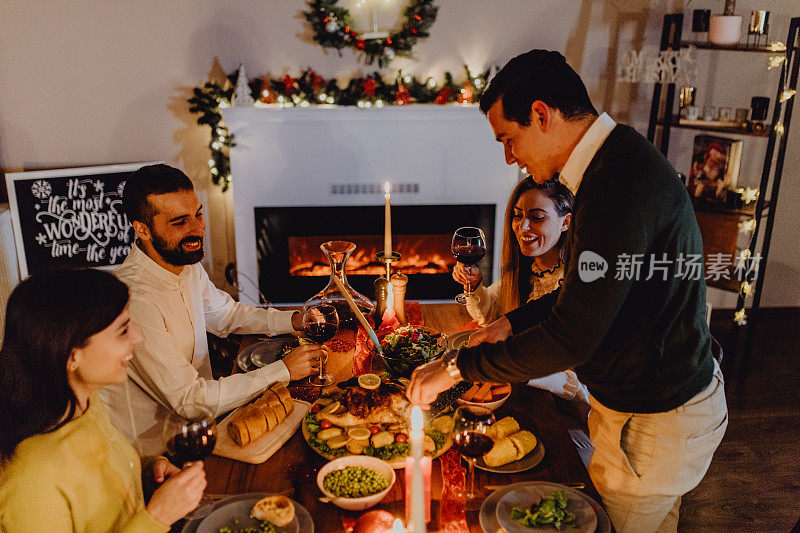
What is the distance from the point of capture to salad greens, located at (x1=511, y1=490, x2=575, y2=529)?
127cm

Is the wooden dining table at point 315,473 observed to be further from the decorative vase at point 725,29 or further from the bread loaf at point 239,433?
the decorative vase at point 725,29

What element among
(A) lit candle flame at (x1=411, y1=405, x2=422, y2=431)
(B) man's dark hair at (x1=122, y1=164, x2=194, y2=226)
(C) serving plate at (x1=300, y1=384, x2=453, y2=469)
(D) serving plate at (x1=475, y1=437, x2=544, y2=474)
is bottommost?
(D) serving plate at (x1=475, y1=437, x2=544, y2=474)

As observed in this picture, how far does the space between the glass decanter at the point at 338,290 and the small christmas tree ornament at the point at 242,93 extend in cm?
188

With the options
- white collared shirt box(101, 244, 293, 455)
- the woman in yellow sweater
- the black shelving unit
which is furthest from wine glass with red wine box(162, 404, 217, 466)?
the black shelving unit

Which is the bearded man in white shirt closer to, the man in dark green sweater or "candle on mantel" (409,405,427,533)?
the man in dark green sweater

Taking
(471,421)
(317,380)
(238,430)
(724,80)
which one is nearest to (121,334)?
(238,430)

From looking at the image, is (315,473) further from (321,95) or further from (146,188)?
(321,95)

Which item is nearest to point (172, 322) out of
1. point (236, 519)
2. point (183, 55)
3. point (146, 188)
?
point (146, 188)

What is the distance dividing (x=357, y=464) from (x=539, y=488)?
403mm

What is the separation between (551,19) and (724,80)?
48.7 inches

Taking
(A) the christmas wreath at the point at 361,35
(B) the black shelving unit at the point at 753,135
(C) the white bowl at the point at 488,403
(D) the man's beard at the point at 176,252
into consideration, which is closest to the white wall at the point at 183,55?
(A) the christmas wreath at the point at 361,35

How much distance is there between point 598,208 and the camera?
4.14 ft

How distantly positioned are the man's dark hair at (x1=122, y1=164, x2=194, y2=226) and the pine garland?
178 centimetres

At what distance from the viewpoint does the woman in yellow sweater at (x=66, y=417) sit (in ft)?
3.74
